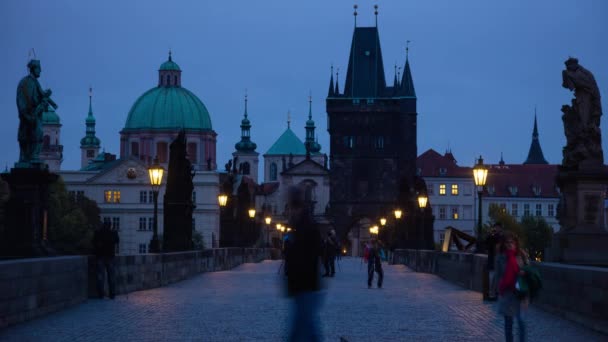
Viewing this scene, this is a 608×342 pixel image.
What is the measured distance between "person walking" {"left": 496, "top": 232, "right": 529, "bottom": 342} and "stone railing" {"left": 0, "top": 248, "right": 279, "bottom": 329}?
6951mm

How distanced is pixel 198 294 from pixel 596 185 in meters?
9.17

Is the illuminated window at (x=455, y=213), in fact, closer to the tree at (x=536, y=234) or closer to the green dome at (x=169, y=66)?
the tree at (x=536, y=234)

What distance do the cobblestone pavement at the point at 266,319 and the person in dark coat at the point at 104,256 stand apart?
410 millimetres

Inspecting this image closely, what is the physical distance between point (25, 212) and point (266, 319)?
6125 mm

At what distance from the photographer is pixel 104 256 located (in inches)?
928

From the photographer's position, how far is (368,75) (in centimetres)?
14025

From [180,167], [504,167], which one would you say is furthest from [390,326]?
[504,167]

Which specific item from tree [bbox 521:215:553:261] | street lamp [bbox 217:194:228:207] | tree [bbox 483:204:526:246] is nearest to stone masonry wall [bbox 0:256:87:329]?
street lamp [bbox 217:194:228:207]

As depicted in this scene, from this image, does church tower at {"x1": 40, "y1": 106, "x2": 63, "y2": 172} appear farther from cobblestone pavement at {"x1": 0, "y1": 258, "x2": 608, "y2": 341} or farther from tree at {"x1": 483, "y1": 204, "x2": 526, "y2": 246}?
cobblestone pavement at {"x1": 0, "y1": 258, "x2": 608, "y2": 341}

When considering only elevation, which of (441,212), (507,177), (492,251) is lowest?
(492,251)

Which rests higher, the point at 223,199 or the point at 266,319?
the point at 223,199

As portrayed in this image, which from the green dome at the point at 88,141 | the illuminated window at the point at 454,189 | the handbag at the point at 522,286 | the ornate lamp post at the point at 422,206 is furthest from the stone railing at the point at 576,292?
the green dome at the point at 88,141

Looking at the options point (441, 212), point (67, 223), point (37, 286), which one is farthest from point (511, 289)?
point (441, 212)

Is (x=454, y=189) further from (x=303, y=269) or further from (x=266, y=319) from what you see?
(x=303, y=269)
